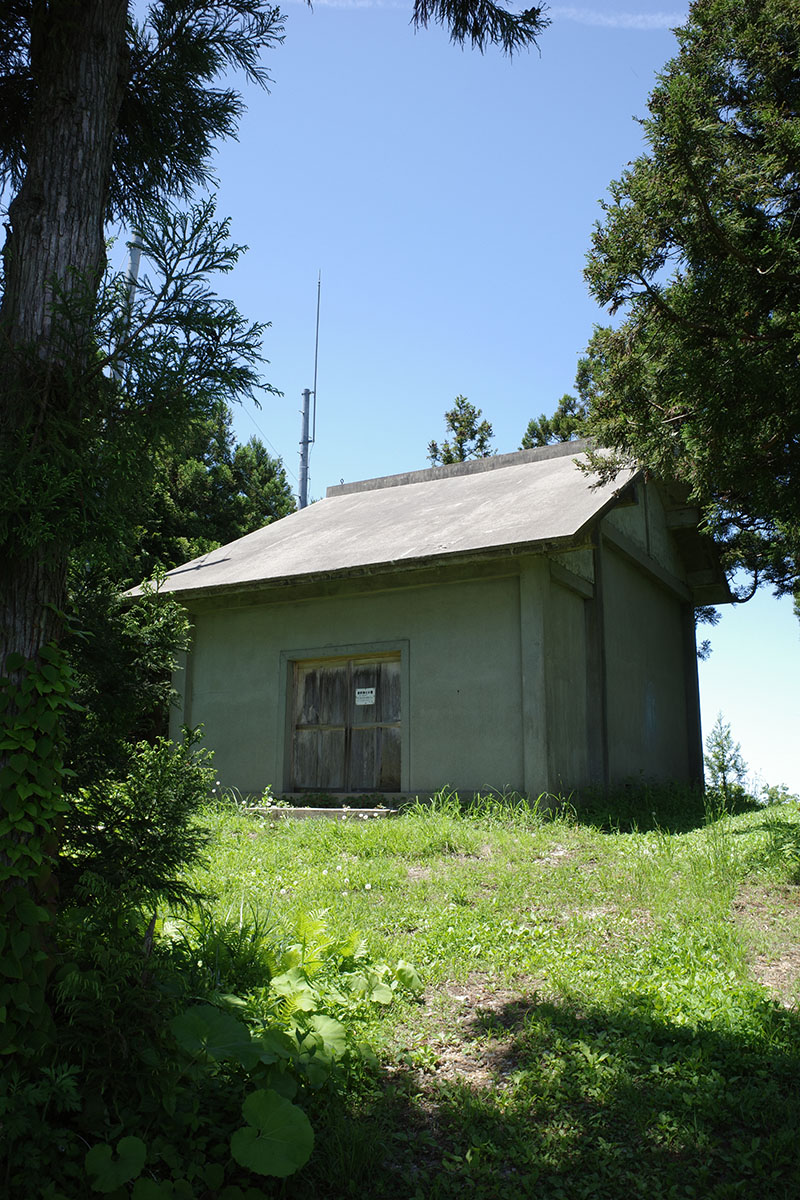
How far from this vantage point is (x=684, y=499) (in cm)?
1510

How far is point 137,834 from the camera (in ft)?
13.7

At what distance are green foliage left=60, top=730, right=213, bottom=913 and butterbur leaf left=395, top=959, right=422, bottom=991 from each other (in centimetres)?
122

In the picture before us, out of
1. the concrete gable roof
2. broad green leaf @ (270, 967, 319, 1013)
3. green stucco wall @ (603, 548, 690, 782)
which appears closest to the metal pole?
the concrete gable roof

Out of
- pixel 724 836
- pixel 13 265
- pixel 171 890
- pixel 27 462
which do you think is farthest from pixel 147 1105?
pixel 724 836

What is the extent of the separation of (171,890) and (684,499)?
41.9 ft

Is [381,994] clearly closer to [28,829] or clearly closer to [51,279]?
[28,829]

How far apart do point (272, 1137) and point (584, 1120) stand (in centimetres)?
131

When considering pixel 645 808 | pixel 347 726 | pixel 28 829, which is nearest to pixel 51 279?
pixel 28 829

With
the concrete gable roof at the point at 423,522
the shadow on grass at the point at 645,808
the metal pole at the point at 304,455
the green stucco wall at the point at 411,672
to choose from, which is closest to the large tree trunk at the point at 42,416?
the concrete gable roof at the point at 423,522

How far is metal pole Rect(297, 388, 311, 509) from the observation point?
Result: 2773 cm

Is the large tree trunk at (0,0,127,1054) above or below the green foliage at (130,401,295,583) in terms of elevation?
below

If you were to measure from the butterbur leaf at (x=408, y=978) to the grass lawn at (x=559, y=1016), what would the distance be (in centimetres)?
6

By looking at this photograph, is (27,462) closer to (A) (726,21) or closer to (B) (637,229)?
(B) (637,229)

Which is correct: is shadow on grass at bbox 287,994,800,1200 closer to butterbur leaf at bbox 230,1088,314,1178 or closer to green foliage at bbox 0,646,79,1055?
butterbur leaf at bbox 230,1088,314,1178
